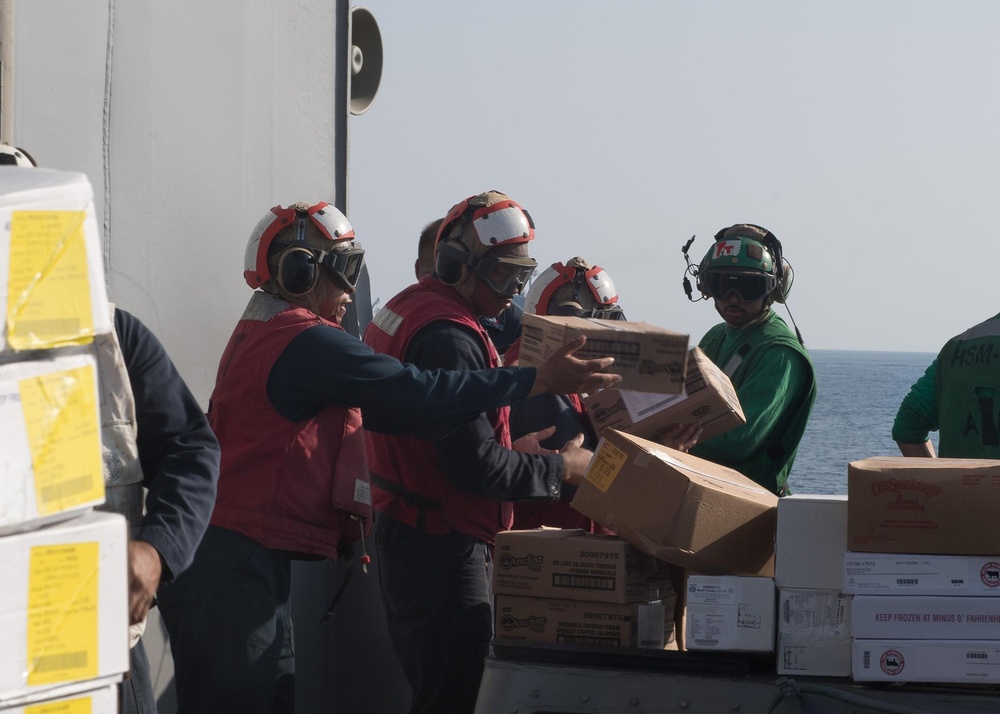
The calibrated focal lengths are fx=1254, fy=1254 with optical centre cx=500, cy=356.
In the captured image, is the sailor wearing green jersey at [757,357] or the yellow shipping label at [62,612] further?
the sailor wearing green jersey at [757,357]

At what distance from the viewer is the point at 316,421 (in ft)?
12.9

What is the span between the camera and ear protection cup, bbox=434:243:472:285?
14.3ft

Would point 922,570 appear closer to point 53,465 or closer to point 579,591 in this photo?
point 579,591

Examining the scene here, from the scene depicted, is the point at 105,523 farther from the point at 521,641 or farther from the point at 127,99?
the point at 127,99

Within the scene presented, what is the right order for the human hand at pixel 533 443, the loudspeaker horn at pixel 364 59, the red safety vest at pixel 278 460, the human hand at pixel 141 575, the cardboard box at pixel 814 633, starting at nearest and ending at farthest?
1. the human hand at pixel 141 575
2. the cardboard box at pixel 814 633
3. the red safety vest at pixel 278 460
4. the human hand at pixel 533 443
5. the loudspeaker horn at pixel 364 59

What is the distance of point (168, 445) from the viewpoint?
283cm

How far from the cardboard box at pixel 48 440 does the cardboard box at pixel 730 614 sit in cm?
201

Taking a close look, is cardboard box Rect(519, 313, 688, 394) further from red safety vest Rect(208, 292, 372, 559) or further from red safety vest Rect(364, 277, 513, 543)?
red safety vest Rect(208, 292, 372, 559)

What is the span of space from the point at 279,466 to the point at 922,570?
191 cm

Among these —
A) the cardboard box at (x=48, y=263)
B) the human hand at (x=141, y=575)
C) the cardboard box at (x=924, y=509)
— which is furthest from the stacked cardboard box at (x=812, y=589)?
the cardboard box at (x=48, y=263)

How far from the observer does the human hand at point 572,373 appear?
386 centimetres

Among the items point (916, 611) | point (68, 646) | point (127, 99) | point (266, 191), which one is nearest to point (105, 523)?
point (68, 646)

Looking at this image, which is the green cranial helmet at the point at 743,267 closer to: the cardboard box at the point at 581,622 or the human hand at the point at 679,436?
the human hand at the point at 679,436

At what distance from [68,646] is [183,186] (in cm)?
295
